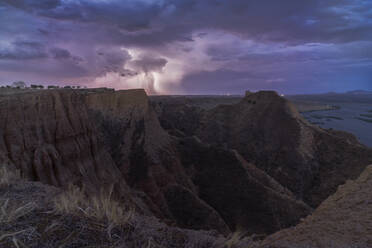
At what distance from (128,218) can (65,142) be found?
12.6 metres

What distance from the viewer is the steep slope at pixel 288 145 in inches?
1090

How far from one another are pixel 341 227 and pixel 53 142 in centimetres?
1404

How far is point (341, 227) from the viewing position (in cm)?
504

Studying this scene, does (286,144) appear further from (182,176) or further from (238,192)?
(182,176)

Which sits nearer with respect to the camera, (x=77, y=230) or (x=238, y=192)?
(x=77, y=230)

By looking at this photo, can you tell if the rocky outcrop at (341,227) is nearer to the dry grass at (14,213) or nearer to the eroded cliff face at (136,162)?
the dry grass at (14,213)

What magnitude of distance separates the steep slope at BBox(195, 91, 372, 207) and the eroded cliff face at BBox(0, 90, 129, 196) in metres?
21.9

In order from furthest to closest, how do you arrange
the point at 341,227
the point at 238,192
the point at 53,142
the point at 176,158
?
the point at 176,158, the point at 238,192, the point at 53,142, the point at 341,227

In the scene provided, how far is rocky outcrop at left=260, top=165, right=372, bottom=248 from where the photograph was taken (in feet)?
13.3

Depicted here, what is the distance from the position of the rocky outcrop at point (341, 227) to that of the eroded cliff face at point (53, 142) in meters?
11.4

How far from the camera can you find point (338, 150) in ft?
97.9

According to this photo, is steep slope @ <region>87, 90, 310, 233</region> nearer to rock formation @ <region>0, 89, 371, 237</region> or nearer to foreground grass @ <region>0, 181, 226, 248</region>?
rock formation @ <region>0, 89, 371, 237</region>

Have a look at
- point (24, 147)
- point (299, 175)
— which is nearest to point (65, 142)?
point (24, 147)

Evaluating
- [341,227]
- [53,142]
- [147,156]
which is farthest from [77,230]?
[147,156]
